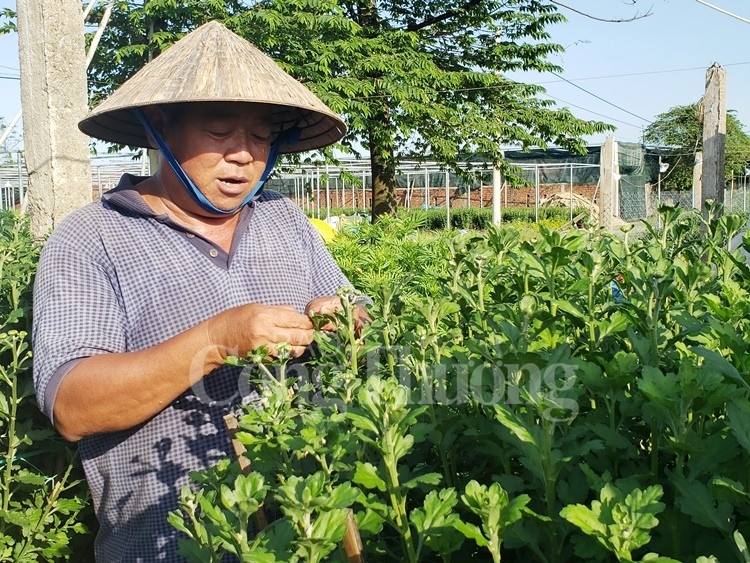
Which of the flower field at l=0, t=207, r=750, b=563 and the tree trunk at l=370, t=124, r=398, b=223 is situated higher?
the tree trunk at l=370, t=124, r=398, b=223

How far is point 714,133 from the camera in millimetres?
7098

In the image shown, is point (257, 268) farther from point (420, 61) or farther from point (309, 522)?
point (420, 61)

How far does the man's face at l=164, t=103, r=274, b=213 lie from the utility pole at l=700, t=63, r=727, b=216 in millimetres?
5686

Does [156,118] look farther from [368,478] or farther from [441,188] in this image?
[441,188]

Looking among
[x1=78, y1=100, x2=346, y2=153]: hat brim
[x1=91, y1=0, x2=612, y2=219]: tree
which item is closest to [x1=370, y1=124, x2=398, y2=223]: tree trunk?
[x1=91, y1=0, x2=612, y2=219]: tree

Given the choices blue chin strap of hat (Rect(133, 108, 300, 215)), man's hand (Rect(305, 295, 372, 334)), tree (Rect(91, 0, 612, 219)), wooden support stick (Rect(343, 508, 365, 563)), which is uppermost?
tree (Rect(91, 0, 612, 219))

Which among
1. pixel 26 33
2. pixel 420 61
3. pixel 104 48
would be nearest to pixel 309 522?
pixel 26 33

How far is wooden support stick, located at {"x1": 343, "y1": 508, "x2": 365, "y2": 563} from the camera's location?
892 millimetres

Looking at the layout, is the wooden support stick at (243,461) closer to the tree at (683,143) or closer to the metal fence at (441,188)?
the metal fence at (441,188)

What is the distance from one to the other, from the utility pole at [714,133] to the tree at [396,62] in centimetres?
520

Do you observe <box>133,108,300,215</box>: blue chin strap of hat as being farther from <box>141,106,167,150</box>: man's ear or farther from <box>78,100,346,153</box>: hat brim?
<box>78,100,346,153</box>: hat brim

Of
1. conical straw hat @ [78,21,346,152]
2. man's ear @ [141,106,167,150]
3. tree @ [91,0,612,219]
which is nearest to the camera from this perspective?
conical straw hat @ [78,21,346,152]

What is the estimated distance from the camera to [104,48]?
13352 millimetres

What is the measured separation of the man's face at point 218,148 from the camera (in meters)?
1.93
